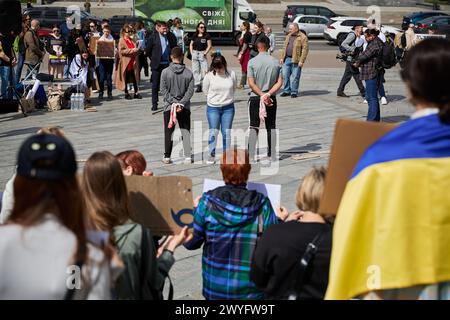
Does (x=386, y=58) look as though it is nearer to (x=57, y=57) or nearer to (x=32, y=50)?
(x=32, y=50)

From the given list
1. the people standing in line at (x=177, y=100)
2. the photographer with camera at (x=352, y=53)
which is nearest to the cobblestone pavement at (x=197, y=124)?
the people standing in line at (x=177, y=100)

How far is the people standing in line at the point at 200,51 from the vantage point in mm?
17031

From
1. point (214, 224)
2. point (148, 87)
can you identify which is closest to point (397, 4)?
point (148, 87)

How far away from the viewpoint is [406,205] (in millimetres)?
2387

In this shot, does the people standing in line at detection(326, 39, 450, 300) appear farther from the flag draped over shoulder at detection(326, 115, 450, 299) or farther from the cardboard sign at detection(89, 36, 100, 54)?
the cardboard sign at detection(89, 36, 100, 54)

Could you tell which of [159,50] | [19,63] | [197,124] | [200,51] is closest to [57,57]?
[19,63]

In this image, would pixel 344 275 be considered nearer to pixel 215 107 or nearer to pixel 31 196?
pixel 31 196

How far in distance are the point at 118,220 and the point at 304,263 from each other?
2.73ft

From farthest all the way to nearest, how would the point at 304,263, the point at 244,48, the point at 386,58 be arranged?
the point at 244,48
the point at 386,58
the point at 304,263

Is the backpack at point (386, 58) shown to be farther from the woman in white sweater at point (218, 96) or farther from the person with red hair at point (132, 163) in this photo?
the person with red hair at point (132, 163)

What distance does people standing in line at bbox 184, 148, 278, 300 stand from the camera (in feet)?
12.7

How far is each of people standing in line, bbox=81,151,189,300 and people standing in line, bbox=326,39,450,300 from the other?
39.0 inches

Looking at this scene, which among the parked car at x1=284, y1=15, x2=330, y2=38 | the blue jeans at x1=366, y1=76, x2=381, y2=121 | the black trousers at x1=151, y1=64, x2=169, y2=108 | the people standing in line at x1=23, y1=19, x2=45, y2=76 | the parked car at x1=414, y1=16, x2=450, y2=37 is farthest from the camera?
the parked car at x1=284, y1=15, x2=330, y2=38

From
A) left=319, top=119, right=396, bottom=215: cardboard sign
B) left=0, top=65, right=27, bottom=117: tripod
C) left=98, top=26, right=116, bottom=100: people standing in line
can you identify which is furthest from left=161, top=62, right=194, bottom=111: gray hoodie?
left=319, top=119, right=396, bottom=215: cardboard sign
